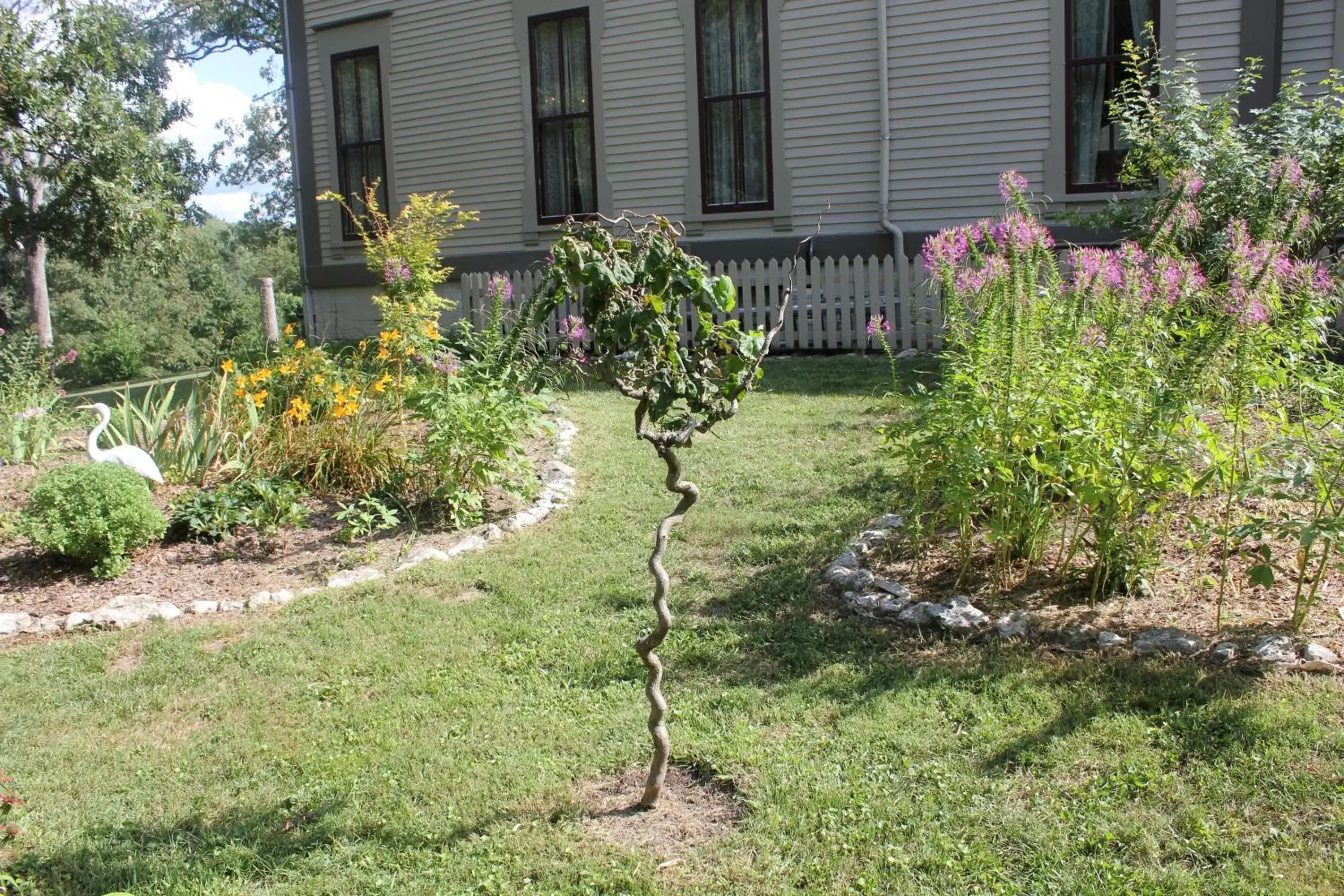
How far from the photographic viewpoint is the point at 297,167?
1543 cm

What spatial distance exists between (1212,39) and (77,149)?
1353 centimetres

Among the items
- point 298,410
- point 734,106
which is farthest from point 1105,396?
point 734,106

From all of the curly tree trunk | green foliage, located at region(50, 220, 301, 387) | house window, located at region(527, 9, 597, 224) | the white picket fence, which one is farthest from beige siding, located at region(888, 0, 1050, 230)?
green foliage, located at region(50, 220, 301, 387)

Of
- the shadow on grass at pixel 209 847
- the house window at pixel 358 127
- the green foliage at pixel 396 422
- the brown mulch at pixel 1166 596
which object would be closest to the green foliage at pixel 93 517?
the green foliage at pixel 396 422

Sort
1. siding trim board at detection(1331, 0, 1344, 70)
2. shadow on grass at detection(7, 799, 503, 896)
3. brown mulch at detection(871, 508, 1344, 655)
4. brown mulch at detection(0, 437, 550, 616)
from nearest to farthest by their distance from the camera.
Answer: shadow on grass at detection(7, 799, 503, 896) < brown mulch at detection(871, 508, 1344, 655) < brown mulch at detection(0, 437, 550, 616) < siding trim board at detection(1331, 0, 1344, 70)

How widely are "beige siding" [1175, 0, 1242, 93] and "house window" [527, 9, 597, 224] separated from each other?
21.3 ft

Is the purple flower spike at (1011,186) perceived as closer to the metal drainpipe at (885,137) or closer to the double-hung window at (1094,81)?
the metal drainpipe at (885,137)

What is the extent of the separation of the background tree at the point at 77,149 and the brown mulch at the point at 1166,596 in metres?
13.4

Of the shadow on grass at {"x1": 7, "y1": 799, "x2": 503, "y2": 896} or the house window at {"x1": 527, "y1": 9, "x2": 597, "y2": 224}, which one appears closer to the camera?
the shadow on grass at {"x1": 7, "y1": 799, "x2": 503, "y2": 896}

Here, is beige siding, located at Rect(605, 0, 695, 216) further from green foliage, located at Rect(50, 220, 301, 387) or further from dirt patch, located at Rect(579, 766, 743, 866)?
dirt patch, located at Rect(579, 766, 743, 866)

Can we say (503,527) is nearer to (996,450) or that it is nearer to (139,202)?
(996,450)

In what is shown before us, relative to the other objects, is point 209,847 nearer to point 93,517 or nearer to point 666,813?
point 666,813

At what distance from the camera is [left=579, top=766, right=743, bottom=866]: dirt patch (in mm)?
3023

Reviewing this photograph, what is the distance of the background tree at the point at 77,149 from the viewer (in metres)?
13.5
